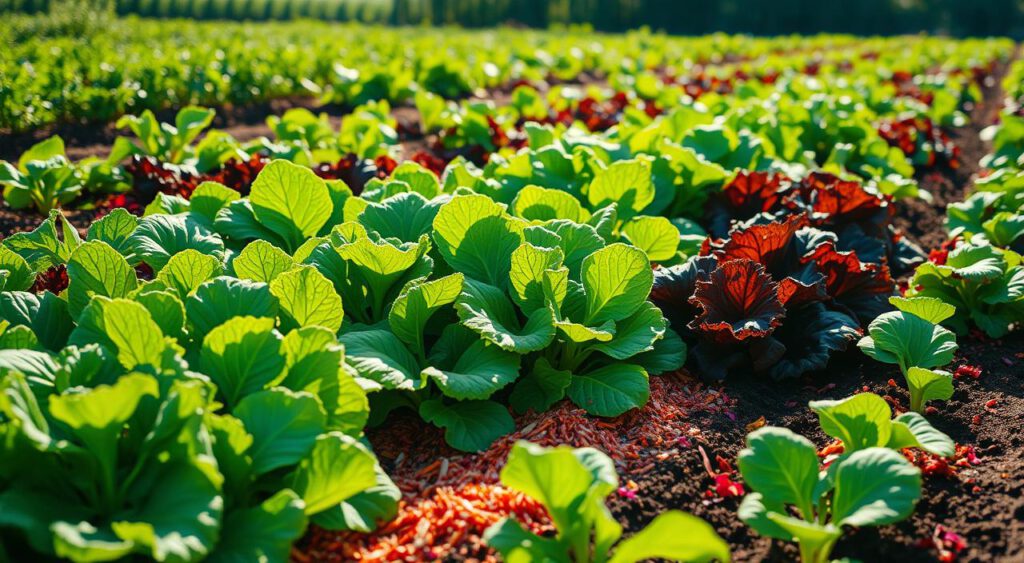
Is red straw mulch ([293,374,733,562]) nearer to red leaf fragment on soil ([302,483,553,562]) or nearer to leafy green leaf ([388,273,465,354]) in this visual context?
red leaf fragment on soil ([302,483,553,562])

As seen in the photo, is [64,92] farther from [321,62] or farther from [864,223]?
[864,223]

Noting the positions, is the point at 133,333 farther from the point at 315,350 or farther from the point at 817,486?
the point at 817,486

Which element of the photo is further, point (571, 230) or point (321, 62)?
point (321, 62)

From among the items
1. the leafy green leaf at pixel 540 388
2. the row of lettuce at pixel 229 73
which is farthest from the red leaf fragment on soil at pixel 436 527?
the row of lettuce at pixel 229 73

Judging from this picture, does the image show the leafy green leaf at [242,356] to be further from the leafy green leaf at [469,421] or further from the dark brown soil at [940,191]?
the dark brown soil at [940,191]

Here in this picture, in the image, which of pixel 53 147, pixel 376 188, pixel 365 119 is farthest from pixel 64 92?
pixel 376 188

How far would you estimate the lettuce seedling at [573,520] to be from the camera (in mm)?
1818

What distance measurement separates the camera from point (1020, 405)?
301cm

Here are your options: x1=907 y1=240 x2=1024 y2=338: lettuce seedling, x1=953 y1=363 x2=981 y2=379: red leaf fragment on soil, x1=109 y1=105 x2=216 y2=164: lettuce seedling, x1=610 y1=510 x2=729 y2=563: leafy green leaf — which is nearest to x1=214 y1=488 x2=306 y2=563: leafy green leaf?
x1=610 y1=510 x2=729 y2=563: leafy green leaf

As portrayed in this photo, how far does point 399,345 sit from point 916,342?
80.4 inches

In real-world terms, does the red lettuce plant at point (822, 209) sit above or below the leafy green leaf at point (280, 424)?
above

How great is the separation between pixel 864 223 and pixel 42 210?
5087mm

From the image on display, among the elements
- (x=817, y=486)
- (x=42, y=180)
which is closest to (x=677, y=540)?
(x=817, y=486)

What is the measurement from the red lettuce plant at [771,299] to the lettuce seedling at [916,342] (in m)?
0.21
